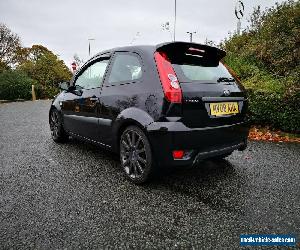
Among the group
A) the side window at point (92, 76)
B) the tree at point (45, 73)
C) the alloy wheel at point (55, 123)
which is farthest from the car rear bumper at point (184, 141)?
the tree at point (45, 73)

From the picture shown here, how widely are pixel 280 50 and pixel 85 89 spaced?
7.76 meters

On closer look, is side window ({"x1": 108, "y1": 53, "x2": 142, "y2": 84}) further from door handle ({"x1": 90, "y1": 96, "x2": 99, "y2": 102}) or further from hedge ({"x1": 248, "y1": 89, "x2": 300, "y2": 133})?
hedge ({"x1": 248, "y1": 89, "x2": 300, "y2": 133})

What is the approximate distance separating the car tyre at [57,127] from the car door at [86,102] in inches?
15.0

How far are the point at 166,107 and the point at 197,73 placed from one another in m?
0.64

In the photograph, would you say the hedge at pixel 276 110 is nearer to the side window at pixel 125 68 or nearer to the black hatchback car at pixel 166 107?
the black hatchback car at pixel 166 107

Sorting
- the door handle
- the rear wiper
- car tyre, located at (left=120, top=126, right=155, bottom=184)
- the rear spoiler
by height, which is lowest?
car tyre, located at (left=120, top=126, right=155, bottom=184)

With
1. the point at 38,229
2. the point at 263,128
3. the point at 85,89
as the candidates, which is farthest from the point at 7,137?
the point at 263,128

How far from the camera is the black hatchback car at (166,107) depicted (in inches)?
124

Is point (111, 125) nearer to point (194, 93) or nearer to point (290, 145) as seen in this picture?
point (194, 93)

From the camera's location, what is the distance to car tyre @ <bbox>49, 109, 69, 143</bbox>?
18.2ft

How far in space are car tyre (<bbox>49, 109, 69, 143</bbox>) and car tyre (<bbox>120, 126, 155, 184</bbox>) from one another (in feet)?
7.19

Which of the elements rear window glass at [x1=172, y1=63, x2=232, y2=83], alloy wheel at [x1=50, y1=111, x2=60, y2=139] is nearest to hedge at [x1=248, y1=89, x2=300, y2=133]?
rear window glass at [x1=172, y1=63, x2=232, y2=83]

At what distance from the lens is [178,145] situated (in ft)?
10.2

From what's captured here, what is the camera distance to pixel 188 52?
3512mm
